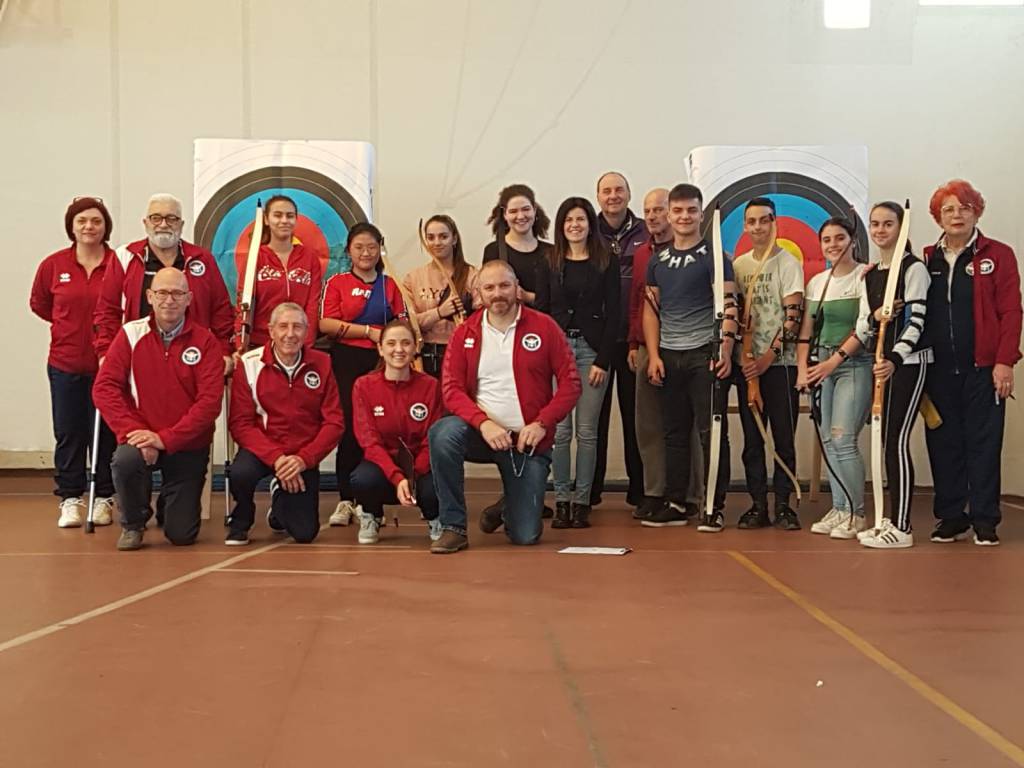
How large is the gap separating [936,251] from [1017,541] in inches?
47.8

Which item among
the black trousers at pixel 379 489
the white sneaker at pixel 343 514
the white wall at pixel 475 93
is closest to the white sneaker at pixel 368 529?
the black trousers at pixel 379 489

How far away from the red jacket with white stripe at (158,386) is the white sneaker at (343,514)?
0.78m

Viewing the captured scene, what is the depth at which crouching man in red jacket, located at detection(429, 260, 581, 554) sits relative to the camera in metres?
4.58

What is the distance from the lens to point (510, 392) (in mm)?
4672

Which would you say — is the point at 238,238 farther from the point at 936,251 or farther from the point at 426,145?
the point at 936,251

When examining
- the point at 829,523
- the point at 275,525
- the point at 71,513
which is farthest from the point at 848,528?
the point at 71,513

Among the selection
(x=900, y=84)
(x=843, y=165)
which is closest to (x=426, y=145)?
(x=843, y=165)

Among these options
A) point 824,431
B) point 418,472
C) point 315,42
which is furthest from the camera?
point 315,42

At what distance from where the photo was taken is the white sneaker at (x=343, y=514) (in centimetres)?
526

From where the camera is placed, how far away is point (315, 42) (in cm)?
702

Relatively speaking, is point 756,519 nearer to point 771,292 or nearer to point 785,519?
point 785,519

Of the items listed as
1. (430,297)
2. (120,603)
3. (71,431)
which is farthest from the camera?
(430,297)

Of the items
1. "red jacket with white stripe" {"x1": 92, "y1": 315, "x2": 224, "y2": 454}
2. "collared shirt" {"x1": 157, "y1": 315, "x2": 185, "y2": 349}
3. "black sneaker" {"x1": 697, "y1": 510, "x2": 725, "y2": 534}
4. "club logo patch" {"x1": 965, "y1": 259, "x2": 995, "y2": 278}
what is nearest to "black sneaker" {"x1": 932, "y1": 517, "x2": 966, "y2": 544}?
"black sneaker" {"x1": 697, "y1": 510, "x2": 725, "y2": 534}

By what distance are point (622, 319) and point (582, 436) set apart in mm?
690
